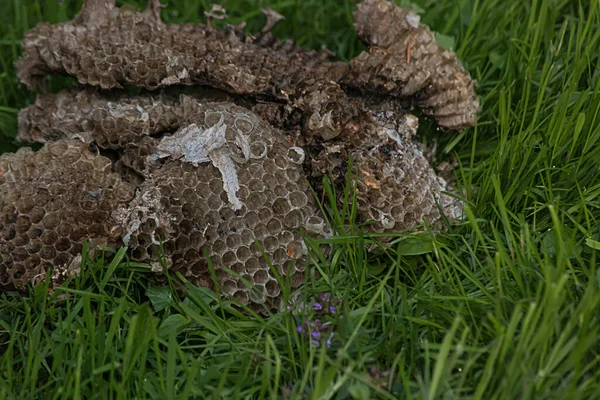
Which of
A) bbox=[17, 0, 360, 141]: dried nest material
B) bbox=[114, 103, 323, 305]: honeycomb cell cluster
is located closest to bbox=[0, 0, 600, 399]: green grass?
bbox=[114, 103, 323, 305]: honeycomb cell cluster

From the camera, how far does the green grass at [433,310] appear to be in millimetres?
2008

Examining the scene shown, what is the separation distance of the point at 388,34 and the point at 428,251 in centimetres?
110

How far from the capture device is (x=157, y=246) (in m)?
2.59

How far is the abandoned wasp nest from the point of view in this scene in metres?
2.63

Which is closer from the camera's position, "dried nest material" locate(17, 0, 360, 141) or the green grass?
the green grass

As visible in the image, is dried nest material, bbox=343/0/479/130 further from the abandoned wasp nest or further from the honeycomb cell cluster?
the honeycomb cell cluster

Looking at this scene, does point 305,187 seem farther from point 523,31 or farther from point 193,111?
point 523,31

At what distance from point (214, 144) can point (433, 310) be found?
1088 mm

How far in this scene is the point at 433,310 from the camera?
7.47 ft

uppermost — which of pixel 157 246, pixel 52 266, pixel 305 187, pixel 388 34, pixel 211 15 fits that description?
pixel 388 34

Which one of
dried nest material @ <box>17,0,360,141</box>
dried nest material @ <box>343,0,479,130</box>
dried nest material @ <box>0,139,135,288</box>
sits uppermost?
dried nest material @ <box>343,0,479,130</box>

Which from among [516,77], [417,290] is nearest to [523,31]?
[516,77]

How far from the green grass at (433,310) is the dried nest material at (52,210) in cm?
12

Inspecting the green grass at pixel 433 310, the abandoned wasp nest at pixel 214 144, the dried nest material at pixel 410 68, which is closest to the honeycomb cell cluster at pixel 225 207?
the abandoned wasp nest at pixel 214 144
